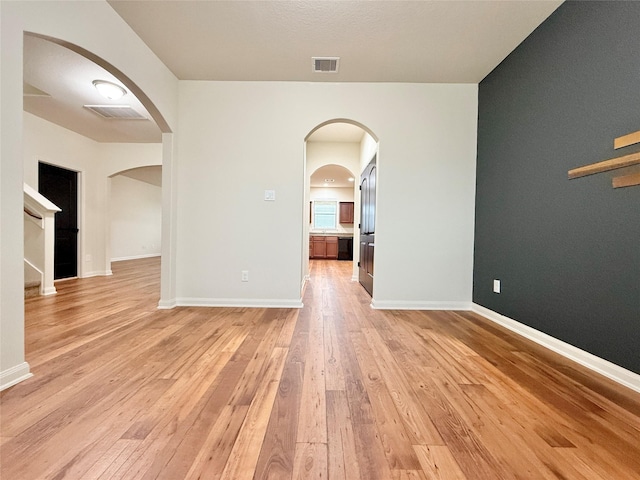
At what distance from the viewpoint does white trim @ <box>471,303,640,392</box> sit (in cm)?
158

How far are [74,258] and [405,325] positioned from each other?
5.50m

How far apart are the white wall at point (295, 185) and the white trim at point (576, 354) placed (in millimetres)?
708

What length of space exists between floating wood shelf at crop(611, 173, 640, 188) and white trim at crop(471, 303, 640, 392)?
39.2 inches

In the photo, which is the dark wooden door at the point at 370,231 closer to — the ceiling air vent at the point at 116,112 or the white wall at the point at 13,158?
the white wall at the point at 13,158

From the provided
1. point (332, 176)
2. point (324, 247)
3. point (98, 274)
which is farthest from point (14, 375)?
point (324, 247)

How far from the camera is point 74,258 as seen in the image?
505 cm

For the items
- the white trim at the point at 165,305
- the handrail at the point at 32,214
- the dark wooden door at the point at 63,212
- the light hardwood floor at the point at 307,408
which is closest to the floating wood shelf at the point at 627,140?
the light hardwood floor at the point at 307,408

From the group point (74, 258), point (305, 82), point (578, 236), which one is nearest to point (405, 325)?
point (578, 236)

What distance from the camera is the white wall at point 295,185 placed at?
321 centimetres

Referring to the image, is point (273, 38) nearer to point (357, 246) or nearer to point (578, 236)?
point (578, 236)

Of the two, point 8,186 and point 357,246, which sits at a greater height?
point 8,186

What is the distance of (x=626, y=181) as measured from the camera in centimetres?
163

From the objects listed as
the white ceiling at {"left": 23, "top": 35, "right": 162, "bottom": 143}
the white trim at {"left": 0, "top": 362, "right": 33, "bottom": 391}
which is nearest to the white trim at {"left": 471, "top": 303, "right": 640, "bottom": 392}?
the white trim at {"left": 0, "top": 362, "right": 33, "bottom": 391}

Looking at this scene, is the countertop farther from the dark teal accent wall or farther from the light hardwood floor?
the light hardwood floor
